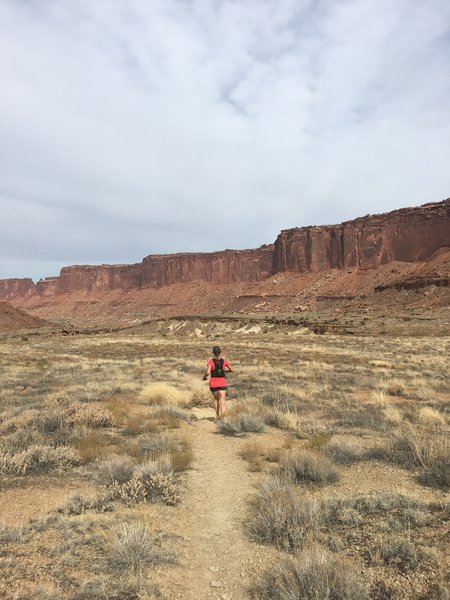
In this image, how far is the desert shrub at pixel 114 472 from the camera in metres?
5.25

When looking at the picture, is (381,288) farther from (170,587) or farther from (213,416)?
(170,587)

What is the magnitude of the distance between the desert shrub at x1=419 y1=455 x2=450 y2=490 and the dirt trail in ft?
6.99

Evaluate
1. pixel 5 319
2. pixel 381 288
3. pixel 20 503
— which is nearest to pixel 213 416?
pixel 20 503

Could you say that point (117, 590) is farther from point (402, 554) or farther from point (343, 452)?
point (343, 452)

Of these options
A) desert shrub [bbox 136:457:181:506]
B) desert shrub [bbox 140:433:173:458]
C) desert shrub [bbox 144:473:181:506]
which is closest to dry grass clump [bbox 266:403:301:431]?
desert shrub [bbox 140:433:173:458]

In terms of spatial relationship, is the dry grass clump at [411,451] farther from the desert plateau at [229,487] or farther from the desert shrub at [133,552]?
the desert shrub at [133,552]

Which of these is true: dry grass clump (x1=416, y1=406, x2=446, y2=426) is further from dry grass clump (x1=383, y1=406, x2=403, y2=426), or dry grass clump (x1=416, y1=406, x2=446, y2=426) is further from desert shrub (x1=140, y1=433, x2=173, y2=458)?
desert shrub (x1=140, y1=433, x2=173, y2=458)

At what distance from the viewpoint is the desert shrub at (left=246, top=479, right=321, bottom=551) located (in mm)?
3848

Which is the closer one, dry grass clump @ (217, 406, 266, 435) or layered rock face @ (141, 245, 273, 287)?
dry grass clump @ (217, 406, 266, 435)

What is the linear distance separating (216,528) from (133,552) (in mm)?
1059

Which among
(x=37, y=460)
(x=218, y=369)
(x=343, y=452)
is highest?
(x=218, y=369)

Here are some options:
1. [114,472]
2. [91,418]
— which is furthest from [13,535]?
[91,418]

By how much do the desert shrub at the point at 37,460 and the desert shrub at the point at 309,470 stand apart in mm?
3022

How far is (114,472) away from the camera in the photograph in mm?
5273
